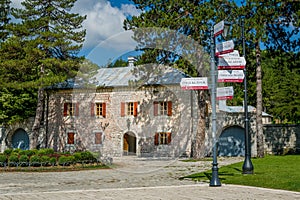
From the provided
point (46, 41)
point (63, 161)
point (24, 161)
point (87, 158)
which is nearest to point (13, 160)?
point (24, 161)

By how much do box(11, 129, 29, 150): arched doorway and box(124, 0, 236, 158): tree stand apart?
45.4 feet

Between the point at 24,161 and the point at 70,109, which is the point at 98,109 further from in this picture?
the point at 24,161

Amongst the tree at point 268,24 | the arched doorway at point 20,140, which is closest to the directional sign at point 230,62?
the tree at point 268,24

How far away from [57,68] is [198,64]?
27.5 feet

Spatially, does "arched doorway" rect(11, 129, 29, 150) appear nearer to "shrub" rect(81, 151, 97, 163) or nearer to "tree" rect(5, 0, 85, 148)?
"tree" rect(5, 0, 85, 148)

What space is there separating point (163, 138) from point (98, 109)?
4.53 metres

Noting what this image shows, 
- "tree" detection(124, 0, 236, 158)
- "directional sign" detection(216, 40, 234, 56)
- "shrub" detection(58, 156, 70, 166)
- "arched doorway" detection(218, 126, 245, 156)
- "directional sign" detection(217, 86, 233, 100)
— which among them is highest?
"tree" detection(124, 0, 236, 158)

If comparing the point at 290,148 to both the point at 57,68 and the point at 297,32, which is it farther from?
the point at 57,68

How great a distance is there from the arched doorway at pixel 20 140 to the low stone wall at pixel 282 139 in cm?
1736

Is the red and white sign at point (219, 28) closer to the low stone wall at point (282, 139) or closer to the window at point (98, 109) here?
the window at point (98, 109)

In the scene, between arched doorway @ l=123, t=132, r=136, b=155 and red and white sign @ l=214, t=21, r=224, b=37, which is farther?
arched doorway @ l=123, t=132, r=136, b=155

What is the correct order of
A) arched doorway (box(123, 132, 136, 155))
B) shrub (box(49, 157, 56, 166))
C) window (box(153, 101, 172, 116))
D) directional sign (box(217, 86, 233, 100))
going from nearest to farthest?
directional sign (box(217, 86, 233, 100)) → shrub (box(49, 157, 56, 166)) → window (box(153, 101, 172, 116)) → arched doorway (box(123, 132, 136, 155))

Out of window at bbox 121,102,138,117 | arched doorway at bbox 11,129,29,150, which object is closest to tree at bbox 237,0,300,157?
window at bbox 121,102,138,117

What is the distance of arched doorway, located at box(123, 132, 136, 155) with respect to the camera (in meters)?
25.0
